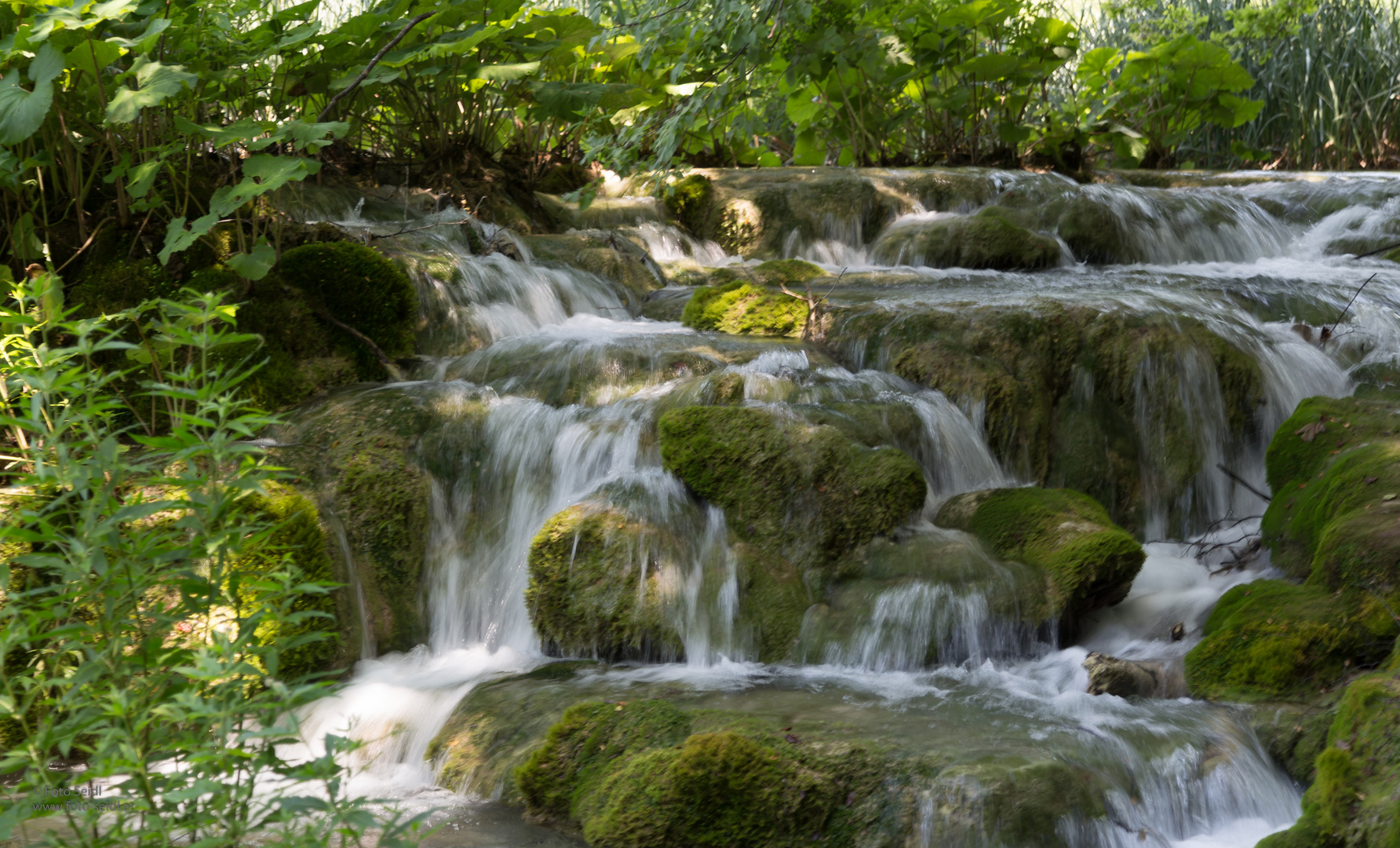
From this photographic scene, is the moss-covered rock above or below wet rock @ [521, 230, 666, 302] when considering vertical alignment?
below

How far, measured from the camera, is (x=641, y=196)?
30.5 feet

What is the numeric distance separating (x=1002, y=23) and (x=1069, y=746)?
838 cm

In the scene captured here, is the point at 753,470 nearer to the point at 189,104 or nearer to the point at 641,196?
the point at 189,104

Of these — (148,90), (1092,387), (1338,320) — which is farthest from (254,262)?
(1338,320)

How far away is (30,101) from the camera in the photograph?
13.2ft

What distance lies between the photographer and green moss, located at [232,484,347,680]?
13.1 ft

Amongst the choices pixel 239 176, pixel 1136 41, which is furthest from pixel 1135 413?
pixel 1136 41

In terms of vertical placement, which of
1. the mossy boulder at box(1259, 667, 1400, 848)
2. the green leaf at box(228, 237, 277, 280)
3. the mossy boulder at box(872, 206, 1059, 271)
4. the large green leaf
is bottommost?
the mossy boulder at box(1259, 667, 1400, 848)

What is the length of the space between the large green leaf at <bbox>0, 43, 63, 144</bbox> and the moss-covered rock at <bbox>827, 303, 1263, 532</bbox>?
4080 mm

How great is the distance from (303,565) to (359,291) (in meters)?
2.04

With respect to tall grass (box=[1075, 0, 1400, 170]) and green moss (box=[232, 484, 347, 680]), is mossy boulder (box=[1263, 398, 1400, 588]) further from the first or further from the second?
tall grass (box=[1075, 0, 1400, 170])

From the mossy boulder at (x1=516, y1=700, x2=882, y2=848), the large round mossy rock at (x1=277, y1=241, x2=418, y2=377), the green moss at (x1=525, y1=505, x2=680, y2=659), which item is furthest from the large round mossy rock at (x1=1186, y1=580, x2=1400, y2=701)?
the large round mossy rock at (x1=277, y1=241, x2=418, y2=377)

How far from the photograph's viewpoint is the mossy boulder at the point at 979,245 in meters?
7.88

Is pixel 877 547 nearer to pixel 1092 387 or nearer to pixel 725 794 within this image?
pixel 725 794
